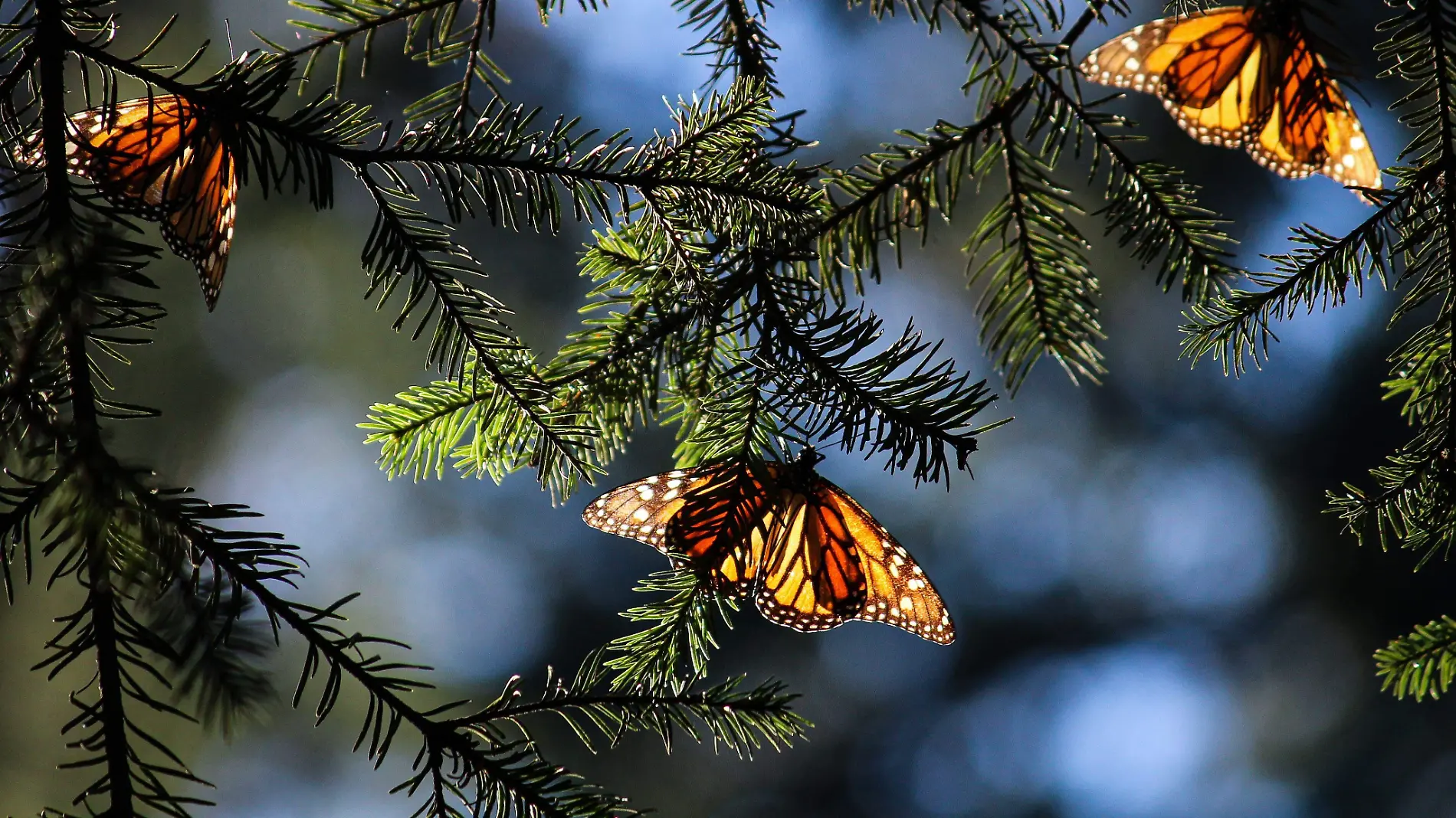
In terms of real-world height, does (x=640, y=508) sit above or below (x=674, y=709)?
above

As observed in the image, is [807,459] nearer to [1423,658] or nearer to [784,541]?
[784,541]

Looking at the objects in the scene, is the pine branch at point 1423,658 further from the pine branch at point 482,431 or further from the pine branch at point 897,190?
the pine branch at point 482,431

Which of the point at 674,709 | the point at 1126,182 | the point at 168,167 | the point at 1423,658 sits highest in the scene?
the point at 1126,182

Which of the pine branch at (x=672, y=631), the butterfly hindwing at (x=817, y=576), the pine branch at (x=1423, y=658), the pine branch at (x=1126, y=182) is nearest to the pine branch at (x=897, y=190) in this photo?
the pine branch at (x=1126, y=182)

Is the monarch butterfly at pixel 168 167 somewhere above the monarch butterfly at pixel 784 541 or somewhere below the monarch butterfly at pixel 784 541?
above

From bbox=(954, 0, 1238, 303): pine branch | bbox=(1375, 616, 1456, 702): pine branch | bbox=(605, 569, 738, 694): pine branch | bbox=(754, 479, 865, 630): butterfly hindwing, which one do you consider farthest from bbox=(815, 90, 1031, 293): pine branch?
bbox=(1375, 616, 1456, 702): pine branch

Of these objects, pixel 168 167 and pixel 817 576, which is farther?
pixel 817 576

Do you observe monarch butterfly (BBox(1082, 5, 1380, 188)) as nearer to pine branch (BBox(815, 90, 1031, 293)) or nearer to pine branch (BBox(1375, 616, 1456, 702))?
pine branch (BBox(815, 90, 1031, 293))

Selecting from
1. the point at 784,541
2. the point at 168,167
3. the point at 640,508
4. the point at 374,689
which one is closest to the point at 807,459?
the point at 784,541
